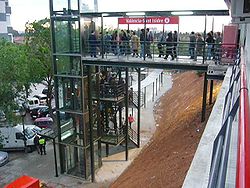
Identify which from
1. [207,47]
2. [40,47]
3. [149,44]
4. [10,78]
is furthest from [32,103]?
[207,47]

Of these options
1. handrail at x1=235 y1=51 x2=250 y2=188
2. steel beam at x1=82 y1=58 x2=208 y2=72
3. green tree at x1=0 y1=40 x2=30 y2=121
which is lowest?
green tree at x1=0 y1=40 x2=30 y2=121

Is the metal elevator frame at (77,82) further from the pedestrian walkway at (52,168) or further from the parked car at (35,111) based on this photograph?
the parked car at (35,111)

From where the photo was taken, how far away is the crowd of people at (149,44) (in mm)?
13297

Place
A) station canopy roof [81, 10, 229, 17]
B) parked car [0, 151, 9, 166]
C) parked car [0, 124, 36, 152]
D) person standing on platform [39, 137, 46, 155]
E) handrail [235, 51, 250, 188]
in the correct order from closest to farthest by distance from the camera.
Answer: handrail [235, 51, 250, 188]
station canopy roof [81, 10, 229, 17]
parked car [0, 151, 9, 166]
person standing on platform [39, 137, 46, 155]
parked car [0, 124, 36, 152]

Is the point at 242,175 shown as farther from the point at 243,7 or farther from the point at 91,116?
the point at 91,116

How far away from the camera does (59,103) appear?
16.0 metres

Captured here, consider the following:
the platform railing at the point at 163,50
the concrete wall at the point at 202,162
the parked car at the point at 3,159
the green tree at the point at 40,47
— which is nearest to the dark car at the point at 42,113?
the green tree at the point at 40,47

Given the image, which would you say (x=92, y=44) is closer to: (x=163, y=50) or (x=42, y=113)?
(x=163, y=50)

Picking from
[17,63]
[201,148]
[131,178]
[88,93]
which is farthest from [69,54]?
[201,148]

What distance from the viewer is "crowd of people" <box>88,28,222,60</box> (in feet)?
43.6

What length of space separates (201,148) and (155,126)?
865 inches

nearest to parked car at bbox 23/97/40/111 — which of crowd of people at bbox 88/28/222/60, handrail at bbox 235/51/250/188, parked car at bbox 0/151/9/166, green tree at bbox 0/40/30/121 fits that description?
green tree at bbox 0/40/30/121

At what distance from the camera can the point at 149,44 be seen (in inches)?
571

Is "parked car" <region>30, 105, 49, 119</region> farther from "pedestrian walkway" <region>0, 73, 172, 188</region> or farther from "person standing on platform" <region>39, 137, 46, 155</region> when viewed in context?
"person standing on platform" <region>39, 137, 46, 155</region>
